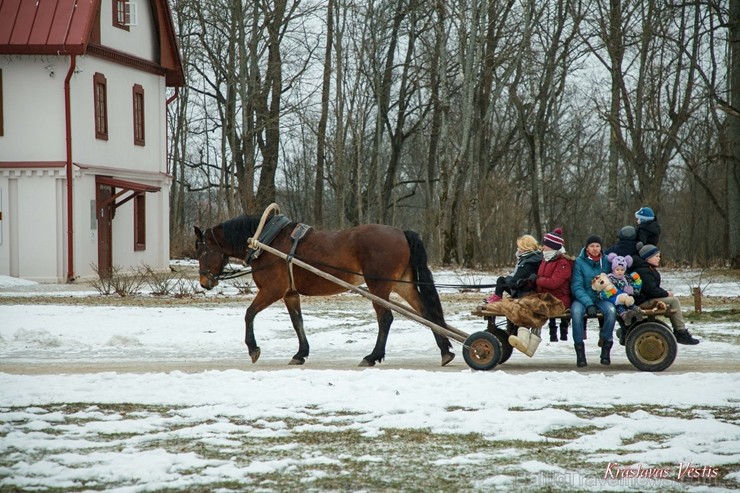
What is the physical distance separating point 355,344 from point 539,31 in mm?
29936

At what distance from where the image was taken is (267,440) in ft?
24.6

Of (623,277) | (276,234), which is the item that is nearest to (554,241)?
(623,277)

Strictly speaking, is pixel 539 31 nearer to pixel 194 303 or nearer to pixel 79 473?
pixel 194 303

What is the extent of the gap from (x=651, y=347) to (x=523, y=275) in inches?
63.4

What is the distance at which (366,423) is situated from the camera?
8125mm

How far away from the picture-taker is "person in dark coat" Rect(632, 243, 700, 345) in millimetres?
11000

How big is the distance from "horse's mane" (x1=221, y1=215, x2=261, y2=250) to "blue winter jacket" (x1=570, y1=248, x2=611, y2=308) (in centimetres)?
411

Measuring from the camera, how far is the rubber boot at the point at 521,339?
423 inches

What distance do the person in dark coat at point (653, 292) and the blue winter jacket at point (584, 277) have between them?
1.51 feet

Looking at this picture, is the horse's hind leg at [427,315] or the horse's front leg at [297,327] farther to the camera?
the horse's front leg at [297,327]

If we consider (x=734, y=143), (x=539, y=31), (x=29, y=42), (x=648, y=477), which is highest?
(x=539, y=31)

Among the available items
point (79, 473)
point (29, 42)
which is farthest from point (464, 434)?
point (29, 42)

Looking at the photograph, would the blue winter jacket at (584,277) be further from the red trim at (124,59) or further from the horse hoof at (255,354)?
the red trim at (124,59)

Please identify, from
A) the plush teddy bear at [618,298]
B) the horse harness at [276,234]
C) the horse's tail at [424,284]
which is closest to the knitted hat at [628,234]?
the plush teddy bear at [618,298]
